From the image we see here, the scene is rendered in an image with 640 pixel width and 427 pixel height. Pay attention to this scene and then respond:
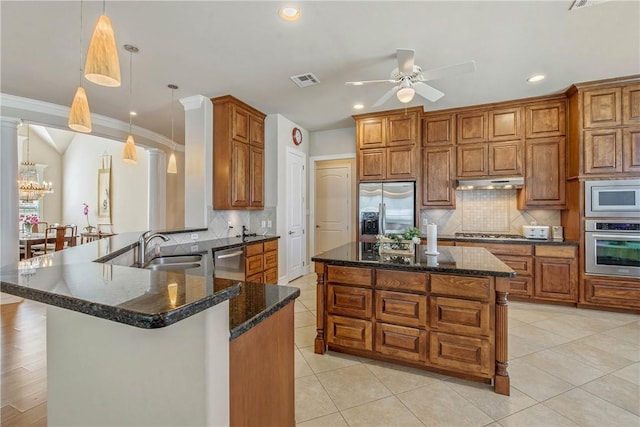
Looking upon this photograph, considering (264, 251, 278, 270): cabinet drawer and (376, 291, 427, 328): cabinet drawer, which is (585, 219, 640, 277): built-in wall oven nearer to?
(376, 291, 427, 328): cabinet drawer

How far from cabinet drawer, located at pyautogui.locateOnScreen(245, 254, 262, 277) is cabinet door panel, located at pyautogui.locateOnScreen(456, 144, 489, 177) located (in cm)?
320

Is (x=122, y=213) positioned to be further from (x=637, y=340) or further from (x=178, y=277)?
(x=637, y=340)

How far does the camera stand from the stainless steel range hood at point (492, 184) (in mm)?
3973

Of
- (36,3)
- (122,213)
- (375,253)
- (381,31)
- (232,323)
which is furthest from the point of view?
(122,213)

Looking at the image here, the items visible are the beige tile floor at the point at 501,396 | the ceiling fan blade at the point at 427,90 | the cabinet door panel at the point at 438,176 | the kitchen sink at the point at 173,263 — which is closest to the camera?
the beige tile floor at the point at 501,396

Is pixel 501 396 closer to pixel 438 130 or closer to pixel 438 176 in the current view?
pixel 438 176

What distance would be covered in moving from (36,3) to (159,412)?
2.89 meters

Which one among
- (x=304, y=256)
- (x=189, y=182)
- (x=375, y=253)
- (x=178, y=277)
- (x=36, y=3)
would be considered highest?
(x=36, y=3)

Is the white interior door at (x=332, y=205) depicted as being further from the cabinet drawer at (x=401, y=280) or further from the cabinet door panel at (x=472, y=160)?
the cabinet drawer at (x=401, y=280)

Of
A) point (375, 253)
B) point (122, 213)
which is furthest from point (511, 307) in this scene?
point (122, 213)

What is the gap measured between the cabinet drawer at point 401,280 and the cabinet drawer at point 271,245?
6.93 feet

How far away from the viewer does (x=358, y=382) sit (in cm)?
210

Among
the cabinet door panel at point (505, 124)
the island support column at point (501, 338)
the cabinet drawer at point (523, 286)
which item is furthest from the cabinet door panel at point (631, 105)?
the island support column at point (501, 338)

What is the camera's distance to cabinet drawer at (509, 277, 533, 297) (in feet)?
12.4
